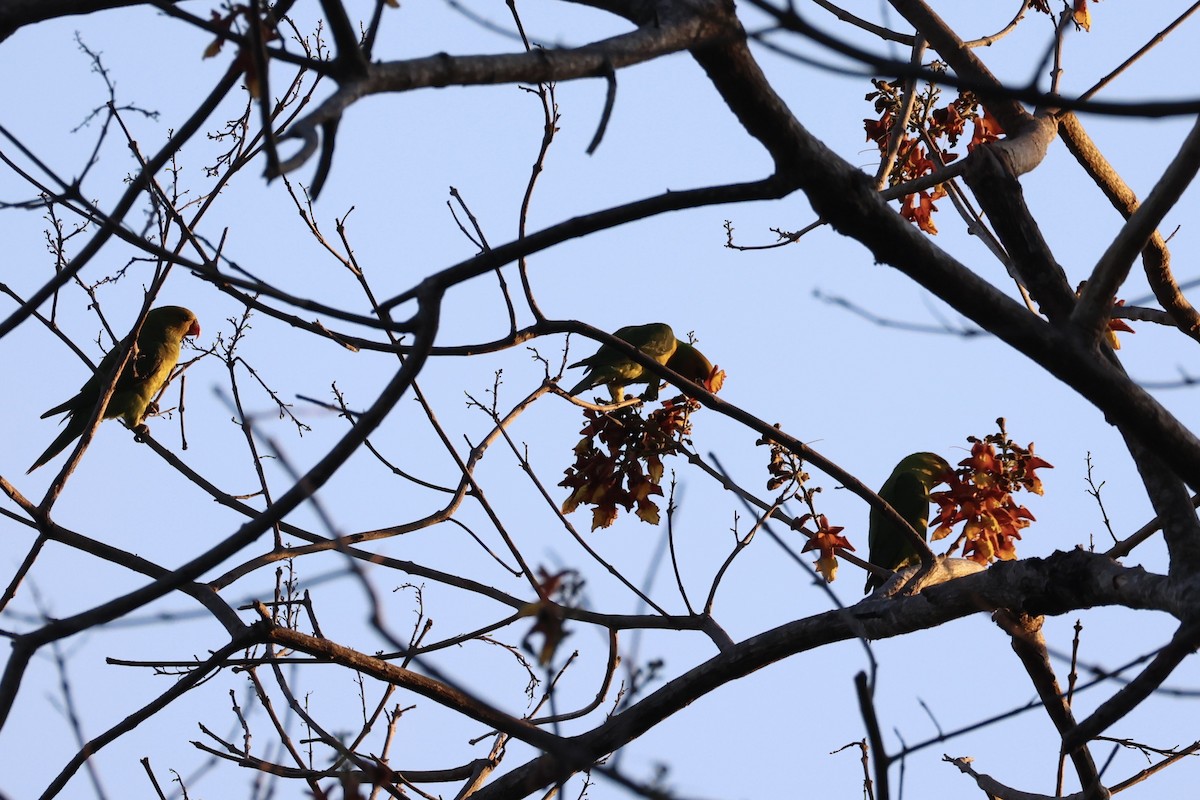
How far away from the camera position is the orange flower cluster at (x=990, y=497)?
3592 mm

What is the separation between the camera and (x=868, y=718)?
132 centimetres

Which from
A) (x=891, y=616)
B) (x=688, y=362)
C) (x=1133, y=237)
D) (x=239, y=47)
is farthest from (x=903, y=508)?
(x=239, y=47)

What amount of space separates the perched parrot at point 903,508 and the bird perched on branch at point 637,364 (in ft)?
3.45


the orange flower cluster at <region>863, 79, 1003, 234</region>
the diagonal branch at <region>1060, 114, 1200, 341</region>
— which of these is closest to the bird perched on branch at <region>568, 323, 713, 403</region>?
the orange flower cluster at <region>863, 79, 1003, 234</region>

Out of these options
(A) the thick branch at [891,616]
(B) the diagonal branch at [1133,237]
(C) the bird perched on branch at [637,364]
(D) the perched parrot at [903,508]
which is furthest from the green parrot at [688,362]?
(B) the diagonal branch at [1133,237]

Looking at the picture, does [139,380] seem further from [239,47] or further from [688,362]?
[239,47]

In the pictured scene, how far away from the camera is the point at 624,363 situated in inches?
206

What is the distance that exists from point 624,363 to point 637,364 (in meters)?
0.31

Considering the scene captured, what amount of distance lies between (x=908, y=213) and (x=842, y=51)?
3291 millimetres

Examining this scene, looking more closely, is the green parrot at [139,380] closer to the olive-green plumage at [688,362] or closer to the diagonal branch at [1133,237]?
the olive-green plumage at [688,362]

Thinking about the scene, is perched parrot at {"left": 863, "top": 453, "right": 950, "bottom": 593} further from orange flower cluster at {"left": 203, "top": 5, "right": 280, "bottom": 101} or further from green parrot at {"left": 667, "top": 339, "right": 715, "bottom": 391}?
orange flower cluster at {"left": 203, "top": 5, "right": 280, "bottom": 101}

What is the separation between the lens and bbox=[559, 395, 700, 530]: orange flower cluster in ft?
11.6

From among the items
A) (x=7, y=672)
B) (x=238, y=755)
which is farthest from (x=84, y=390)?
(x=7, y=672)

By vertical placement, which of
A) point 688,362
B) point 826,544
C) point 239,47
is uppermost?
point 688,362
